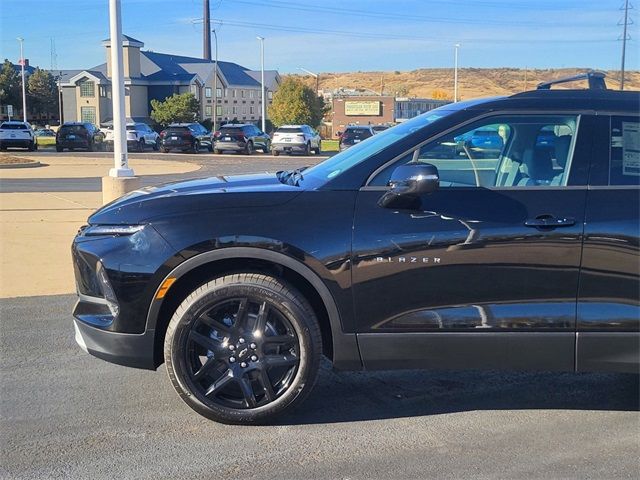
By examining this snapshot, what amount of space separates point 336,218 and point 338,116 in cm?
8200

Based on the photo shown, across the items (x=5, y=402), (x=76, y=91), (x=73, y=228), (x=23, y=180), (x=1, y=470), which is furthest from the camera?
(x=76, y=91)

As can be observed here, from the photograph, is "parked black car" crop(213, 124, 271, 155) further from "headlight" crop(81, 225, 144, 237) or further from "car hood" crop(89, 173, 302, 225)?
"headlight" crop(81, 225, 144, 237)

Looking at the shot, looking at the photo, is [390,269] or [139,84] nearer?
[390,269]

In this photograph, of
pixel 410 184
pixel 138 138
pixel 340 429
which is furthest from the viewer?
pixel 138 138

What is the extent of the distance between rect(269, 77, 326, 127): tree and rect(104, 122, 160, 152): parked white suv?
2421 cm

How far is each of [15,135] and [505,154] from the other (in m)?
37.1

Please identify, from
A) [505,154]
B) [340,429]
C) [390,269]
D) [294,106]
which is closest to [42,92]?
[294,106]

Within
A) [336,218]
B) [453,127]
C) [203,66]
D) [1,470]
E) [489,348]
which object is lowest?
[1,470]

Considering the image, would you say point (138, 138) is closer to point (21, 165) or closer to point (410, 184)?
point (21, 165)

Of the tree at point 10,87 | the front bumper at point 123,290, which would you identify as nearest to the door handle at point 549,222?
the front bumper at point 123,290

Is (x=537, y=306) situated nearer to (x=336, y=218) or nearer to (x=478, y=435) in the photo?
(x=478, y=435)

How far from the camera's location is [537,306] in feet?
12.8

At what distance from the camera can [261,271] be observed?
4.05 meters

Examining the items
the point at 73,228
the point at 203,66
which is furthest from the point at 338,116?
the point at 73,228
